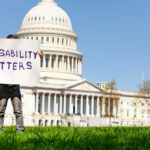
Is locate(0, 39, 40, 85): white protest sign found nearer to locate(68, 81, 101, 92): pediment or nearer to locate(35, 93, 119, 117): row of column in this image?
locate(35, 93, 119, 117): row of column

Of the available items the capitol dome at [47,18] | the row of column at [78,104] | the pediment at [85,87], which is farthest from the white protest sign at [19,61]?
A: the capitol dome at [47,18]

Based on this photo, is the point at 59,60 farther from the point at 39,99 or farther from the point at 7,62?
the point at 7,62

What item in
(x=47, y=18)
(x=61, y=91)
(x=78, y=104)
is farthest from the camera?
(x=47, y=18)

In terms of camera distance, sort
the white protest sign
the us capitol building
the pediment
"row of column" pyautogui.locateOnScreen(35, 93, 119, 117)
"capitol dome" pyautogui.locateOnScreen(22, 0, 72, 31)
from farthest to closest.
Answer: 1. "capitol dome" pyautogui.locateOnScreen(22, 0, 72, 31)
2. the pediment
3. "row of column" pyautogui.locateOnScreen(35, 93, 119, 117)
4. the us capitol building
5. the white protest sign

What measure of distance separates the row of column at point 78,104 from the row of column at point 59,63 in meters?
12.1

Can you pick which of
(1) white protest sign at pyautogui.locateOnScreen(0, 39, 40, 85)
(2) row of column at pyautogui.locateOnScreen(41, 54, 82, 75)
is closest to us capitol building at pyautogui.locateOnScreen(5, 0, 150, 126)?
(2) row of column at pyautogui.locateOnScreen(41, 54, 82, 75)

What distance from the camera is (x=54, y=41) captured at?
152m

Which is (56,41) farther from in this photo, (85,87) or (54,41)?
(85,87)

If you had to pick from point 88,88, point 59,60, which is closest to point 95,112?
point 88,88

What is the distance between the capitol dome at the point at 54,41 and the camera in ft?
477

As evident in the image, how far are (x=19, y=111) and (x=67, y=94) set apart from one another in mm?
123143

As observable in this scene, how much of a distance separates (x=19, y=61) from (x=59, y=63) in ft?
445

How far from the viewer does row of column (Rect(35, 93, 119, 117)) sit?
133250 millimetres

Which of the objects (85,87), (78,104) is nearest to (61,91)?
(85,87)
